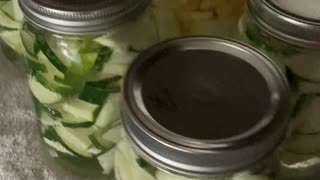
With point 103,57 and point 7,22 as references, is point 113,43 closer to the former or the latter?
point 103,57

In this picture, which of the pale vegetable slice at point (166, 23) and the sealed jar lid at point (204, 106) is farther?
the pale vegetable slice at point (166, 23)

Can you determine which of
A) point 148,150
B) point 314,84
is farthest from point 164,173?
point 314,84

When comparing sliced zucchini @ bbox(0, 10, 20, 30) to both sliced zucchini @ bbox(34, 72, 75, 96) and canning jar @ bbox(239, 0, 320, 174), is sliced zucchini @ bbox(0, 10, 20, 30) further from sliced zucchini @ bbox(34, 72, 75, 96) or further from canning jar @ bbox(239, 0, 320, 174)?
canning jar @ bbox(239, 0, 320, 174)

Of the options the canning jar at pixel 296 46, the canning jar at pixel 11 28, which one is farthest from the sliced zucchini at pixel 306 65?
the canning jar at pixel 11 28

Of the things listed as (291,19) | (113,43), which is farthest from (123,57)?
(291,19)

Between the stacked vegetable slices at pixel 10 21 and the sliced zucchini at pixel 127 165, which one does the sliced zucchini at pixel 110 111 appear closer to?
the sliced zucchini at pixel 127 165

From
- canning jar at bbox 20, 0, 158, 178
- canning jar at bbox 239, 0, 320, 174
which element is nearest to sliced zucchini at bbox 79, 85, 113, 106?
canning jar at bbox 20, 0, 158, 178
